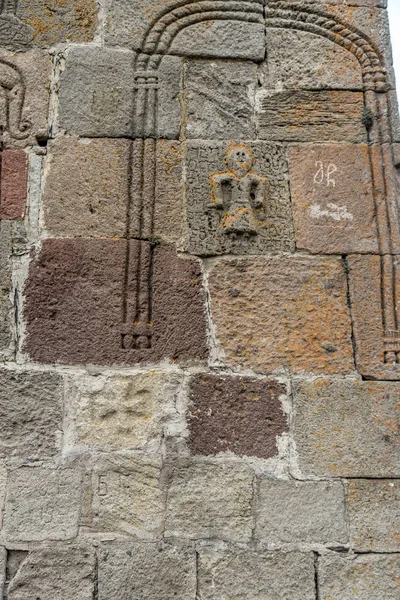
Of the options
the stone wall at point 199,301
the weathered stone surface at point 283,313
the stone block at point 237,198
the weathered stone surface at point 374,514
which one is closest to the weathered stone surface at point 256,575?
the stone wall at point 199,301

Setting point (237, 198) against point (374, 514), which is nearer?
point (374, 514)

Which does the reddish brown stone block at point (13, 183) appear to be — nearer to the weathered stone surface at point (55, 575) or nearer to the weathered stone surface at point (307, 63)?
the weathered stone surface at point (307, 63)

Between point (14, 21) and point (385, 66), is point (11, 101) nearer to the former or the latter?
point (14, 21)

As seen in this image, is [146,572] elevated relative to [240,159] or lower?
lower

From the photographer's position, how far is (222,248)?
3.09m

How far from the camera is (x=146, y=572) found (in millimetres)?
2654

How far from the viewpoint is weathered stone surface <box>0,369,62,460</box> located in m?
2.79

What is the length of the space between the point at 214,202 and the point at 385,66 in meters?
1.24

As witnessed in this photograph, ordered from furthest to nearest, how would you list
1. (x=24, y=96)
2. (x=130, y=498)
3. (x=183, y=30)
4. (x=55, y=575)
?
(x=183, y=30)
(x=24, y=96)
(x=130, y=498)
(x=55, y=575)

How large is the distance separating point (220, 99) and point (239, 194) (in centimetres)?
57

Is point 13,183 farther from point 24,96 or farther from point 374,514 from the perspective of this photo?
point 374,514

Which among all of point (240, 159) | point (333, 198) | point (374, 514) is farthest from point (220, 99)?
point (374, 514)

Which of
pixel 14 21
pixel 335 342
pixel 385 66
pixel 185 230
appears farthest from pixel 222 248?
pixel 14 21

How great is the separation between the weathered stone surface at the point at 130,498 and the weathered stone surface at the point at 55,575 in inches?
6.1
